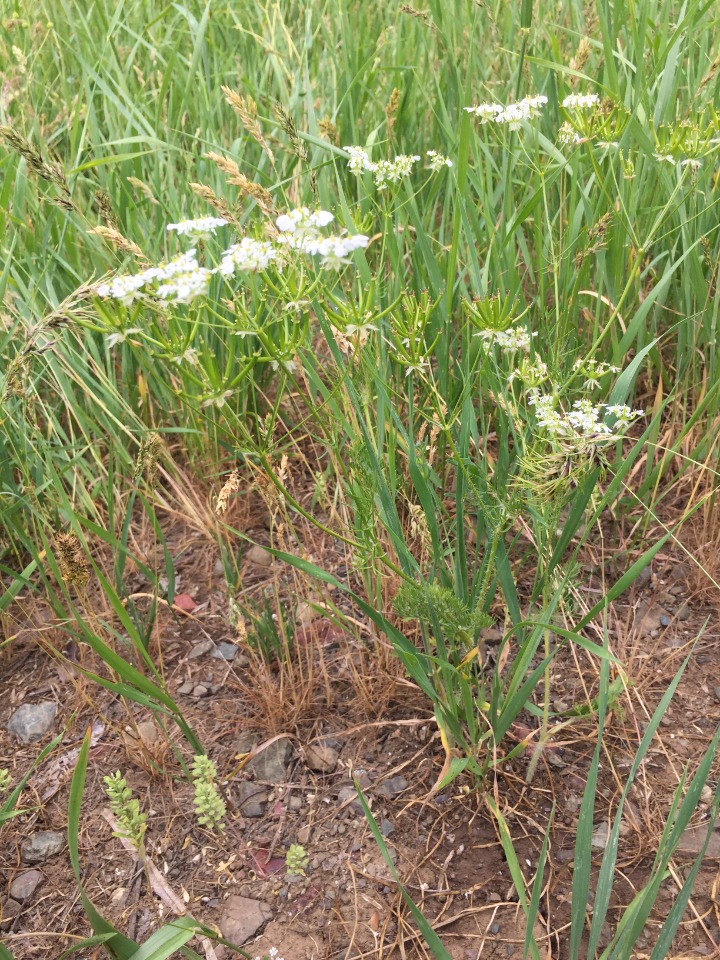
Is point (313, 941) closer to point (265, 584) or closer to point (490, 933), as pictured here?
point (490, 933)

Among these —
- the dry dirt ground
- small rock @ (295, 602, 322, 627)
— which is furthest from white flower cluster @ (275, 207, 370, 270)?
small rock @ (295, 602, 322, 627)

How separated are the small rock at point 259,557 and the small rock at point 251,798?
20.8 inches

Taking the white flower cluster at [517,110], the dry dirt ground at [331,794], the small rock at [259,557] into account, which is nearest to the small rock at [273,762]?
the dry dirt ground at [331,794]

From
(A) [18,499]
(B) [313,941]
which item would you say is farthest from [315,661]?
(A) [18,499]

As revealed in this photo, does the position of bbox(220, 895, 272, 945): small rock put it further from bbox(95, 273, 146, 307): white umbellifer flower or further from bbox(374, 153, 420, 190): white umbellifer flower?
bbox(374, 153, 420, 190): white umbellifer flower

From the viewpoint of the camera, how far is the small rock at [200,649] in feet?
5.37

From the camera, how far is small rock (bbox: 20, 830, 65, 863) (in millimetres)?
1335

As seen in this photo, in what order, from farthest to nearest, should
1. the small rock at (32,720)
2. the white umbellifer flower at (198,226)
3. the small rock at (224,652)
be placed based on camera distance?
the small rock at (224,652) < the small rock at (32,720) < the white umbellifer flower at (198,226)

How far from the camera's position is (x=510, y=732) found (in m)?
1.43

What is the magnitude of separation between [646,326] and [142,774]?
1.48 meters

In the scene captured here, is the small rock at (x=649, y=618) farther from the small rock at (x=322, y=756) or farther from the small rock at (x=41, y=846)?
the small rock at (x=41, y=846)

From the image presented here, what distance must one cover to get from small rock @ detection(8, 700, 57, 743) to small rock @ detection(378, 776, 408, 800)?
26.9 inches

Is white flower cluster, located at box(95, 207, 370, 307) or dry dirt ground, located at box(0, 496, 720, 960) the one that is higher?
white flower cluster, located at box(95, 207, 370, 307)

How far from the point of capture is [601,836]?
1.28 m
